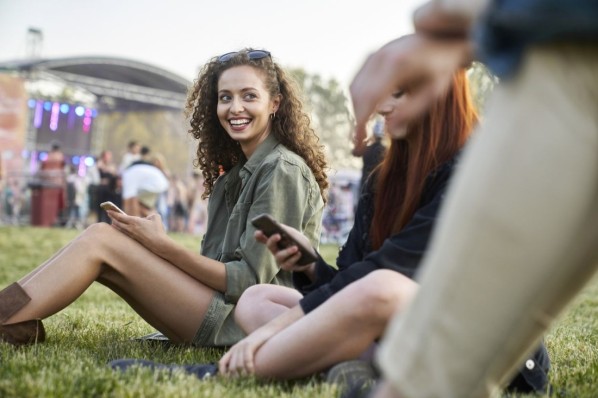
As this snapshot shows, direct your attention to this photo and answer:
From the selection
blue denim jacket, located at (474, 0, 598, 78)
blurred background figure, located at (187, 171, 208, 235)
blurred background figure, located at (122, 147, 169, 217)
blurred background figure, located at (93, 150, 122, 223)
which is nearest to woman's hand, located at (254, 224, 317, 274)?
blue denim jacket, located at (474, 0, 598, 78)

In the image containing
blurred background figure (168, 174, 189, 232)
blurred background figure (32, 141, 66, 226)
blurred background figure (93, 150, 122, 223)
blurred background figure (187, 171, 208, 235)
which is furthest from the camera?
blurred background figure (168, 174, 189, 232)

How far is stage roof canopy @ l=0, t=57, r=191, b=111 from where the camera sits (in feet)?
75.6

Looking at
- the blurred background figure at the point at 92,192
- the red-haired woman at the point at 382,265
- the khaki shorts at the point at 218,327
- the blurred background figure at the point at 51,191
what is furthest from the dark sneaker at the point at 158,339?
the blurred background figure at the point at 51,191

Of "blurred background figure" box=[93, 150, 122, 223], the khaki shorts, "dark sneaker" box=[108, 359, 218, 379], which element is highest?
"dark sneaker" box=[108, 359, 218, 379]

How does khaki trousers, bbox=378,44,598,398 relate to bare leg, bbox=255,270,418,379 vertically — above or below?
above

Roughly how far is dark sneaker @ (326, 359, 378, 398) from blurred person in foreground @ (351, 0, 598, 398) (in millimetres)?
1089

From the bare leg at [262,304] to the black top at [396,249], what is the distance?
0.90ft

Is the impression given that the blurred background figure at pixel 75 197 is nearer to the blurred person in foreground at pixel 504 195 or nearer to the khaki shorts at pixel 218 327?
the khaki shorts at pixel 218 327

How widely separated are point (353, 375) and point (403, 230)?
1.64ft

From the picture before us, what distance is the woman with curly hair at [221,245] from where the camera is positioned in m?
3.39

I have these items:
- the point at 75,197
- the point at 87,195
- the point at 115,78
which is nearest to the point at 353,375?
the point at 75,197

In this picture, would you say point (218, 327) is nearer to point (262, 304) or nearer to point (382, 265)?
point (262, 304)

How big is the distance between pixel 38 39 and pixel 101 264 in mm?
25981

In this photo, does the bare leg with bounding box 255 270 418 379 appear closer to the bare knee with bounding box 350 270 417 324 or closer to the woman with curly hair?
the bare knee with bounding box 350 270 417 324
